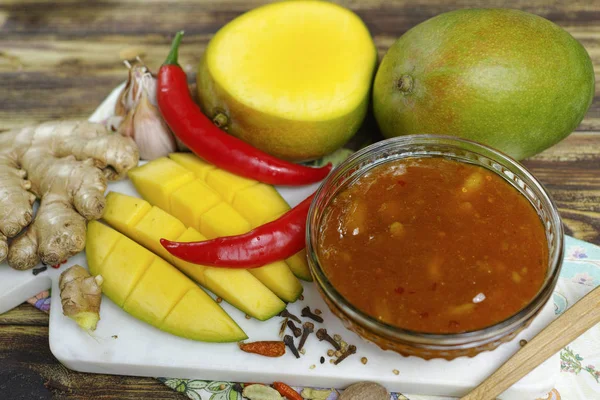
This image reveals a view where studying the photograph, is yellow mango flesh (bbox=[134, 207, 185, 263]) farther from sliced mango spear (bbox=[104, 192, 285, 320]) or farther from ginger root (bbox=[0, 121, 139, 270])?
ginger root (bbox=[0, 121, 139, 270])

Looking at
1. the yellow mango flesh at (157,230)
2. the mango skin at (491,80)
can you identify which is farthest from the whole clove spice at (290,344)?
the mango skin at (491,80)

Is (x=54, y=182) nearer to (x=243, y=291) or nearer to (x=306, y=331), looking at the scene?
(x=243, y=291)

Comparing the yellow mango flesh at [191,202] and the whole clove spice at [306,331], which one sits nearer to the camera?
the whole clove spice at [306,331]

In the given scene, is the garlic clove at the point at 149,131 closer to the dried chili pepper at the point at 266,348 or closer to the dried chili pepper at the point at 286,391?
the dried chili pepper at the point at 266,348

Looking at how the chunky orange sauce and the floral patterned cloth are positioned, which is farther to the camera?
the floral patterned cloth

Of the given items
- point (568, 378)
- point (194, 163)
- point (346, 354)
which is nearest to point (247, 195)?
point (194, 163)

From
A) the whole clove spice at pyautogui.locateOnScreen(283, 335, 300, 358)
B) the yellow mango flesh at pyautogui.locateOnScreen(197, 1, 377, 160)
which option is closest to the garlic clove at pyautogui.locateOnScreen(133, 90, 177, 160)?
the yellow mango flesh at pyautogui.locateOnScreen(197, 1, 377, 160)

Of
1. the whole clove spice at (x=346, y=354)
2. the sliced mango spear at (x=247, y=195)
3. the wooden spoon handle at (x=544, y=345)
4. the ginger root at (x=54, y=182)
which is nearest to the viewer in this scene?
the wooden spoon handle at (x=544, y=345)
